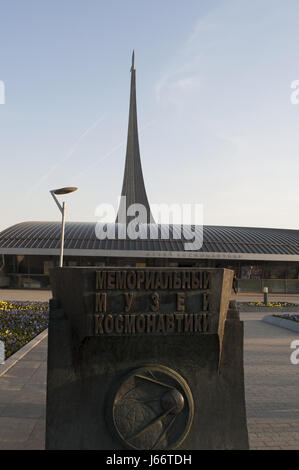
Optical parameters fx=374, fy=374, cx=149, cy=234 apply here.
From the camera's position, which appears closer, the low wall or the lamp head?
the lamp head

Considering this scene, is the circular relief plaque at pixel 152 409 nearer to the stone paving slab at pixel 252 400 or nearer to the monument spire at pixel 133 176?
the stone paving slab at pixel 252 400

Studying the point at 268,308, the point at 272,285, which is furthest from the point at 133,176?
the point at 268,308

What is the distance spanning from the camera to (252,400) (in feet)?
21.7

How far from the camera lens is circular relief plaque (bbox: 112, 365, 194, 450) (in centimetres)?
429

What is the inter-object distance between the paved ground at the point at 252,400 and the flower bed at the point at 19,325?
20.6 inches

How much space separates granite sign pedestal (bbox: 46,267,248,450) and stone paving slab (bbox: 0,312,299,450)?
820 mm

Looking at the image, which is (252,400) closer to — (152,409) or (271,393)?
(271,393)

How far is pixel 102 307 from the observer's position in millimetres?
4352

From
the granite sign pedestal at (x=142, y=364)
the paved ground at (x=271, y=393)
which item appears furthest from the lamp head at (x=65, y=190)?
the granite sign pedestal at (x=142, y=364)

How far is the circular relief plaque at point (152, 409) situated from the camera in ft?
14.1

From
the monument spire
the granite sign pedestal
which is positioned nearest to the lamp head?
the granite sign pedestal

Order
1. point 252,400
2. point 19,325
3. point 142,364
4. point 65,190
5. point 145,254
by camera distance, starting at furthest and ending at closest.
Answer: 1. point 145,254
2. point 65,190
3. point 19,325
4. point 252,400
5. point 142,364

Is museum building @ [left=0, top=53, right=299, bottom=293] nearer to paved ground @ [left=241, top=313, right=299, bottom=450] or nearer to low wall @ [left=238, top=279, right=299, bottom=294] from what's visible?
low wall @ [left=238, top=279, right=299, bottom=294]
